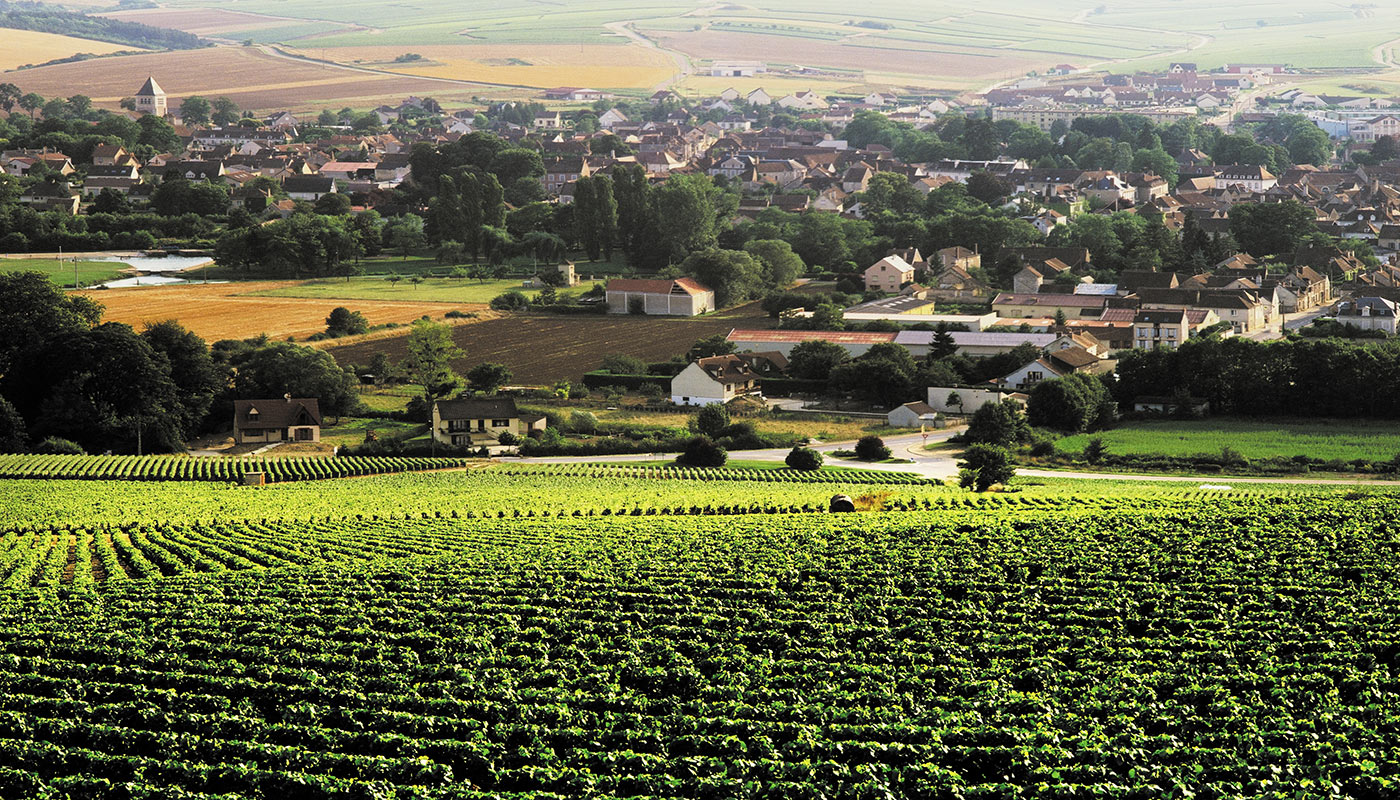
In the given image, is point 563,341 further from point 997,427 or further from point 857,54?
point 857,54

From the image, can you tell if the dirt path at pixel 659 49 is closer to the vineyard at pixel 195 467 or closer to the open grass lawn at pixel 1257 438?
the open grass lawn at pixel 1257 438

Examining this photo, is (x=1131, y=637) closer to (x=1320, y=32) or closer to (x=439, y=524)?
(x=439, y=524)

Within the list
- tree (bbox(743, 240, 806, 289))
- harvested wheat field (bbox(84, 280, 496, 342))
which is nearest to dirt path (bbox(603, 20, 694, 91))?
tree (bbox(743, 240, 806, 289))

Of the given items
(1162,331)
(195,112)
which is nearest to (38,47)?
(195,112)

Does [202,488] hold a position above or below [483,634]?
below

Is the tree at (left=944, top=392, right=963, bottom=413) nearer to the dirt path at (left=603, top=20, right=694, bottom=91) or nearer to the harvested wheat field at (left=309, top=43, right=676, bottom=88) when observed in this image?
the harvested wheat field at (left=309, top=43, right=676, bottom=88)

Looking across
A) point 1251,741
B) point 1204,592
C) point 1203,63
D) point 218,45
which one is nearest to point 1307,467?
point 1204,592
